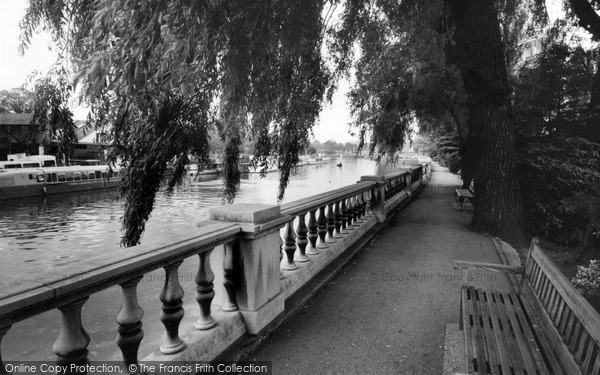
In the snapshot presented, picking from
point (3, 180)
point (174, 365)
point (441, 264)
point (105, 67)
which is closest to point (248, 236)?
point (174, 365)

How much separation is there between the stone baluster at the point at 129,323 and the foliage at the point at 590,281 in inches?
318

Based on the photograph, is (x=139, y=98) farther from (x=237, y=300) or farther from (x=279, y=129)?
(x=279, y=129)

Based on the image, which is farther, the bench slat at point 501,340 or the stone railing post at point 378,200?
the stone railing post at point 378,200

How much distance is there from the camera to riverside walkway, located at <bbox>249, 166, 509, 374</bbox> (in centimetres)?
344

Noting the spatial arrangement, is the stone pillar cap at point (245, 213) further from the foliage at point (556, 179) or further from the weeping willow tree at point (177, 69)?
the foliage at point (556, 179)

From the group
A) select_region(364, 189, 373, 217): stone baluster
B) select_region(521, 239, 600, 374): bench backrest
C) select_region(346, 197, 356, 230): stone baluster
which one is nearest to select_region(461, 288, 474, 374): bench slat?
select_region(521, 239, 600, 374): bench backrest

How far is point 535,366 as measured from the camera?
2477 millimetres

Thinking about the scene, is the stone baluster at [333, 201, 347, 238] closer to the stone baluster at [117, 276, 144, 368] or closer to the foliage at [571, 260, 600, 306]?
the stone baluster at [117, 276, 144, 368]

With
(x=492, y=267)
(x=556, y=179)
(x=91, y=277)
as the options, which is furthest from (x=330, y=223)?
(x=556, y=179)

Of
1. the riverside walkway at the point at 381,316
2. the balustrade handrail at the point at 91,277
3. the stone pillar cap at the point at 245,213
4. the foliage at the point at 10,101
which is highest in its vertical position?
the foliage at the point at 10,101

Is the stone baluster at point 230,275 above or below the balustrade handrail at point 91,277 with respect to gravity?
below

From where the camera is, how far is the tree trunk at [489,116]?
26.7 feet

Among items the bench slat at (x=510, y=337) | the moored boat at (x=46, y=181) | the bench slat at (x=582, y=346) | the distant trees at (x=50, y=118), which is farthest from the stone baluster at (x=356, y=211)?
the moored boat at (x=46, y=181)

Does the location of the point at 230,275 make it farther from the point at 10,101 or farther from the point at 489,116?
the point at 10,101
